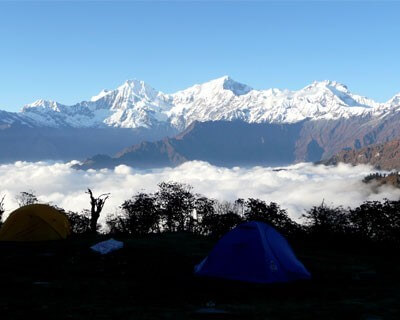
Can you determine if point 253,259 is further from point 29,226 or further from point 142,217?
point 142,217

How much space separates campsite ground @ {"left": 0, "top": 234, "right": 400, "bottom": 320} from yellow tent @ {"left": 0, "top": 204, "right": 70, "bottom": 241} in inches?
148

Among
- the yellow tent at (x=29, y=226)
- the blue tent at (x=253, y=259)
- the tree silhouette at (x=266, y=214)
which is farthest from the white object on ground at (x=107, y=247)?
the tree silhouette at (x=266, y=214)

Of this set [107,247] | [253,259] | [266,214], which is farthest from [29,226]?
[266,214]

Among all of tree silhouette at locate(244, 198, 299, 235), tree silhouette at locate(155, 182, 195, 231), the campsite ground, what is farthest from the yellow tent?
tree silhouette at locate(155, 182, 195, 231)

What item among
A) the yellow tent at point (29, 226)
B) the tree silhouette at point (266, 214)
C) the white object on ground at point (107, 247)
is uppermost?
the tree silhouette at point (266, 214)

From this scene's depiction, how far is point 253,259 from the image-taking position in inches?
742

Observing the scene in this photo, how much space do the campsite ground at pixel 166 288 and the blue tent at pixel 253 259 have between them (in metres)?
0.57

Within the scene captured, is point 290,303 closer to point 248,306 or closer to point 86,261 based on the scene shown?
point 248,306

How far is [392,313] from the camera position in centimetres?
1368

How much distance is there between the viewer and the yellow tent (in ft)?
103

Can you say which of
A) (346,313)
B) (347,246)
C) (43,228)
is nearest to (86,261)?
(43,228)

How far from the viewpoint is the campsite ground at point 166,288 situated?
13.6 meters

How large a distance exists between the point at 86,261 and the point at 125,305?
9184 millimetres

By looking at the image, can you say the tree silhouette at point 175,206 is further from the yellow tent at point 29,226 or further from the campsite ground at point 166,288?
the campsite ground at point 166,288
